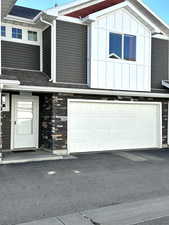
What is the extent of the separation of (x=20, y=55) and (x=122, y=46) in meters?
4.40

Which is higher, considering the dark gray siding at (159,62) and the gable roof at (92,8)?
the gable roof at (92,8)

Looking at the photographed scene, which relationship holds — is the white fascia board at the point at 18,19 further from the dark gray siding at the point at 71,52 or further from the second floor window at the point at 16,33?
the dark gray siding at the point at 71,52

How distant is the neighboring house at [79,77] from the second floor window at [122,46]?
0.14 feet

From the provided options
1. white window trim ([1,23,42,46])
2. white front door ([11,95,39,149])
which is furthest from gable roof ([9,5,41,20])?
white front door ([11,95,39,149])

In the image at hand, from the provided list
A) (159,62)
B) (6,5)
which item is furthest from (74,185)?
(159,62)

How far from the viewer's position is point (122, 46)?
11164 mm

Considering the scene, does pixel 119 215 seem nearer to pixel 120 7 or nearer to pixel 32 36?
pixel 32 36

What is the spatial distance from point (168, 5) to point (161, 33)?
6.00m

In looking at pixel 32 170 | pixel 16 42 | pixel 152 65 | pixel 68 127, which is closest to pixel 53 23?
pixel 16 42

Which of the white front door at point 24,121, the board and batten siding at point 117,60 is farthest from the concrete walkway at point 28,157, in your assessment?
the board and batten siding at point 117,60

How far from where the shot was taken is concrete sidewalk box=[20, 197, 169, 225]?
4105 millimetres

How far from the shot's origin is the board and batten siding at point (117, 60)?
35.1 ft

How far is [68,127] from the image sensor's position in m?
10.2

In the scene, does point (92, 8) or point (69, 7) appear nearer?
point (69, 7)
